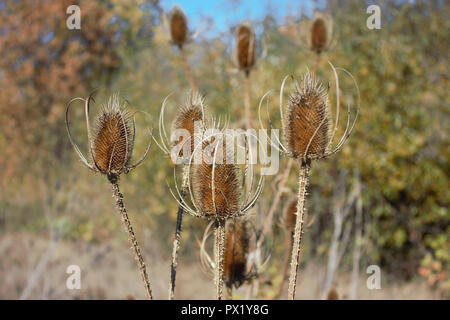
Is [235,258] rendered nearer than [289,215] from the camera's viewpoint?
Yes

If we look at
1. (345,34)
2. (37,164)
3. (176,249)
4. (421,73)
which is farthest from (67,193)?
(176,249)

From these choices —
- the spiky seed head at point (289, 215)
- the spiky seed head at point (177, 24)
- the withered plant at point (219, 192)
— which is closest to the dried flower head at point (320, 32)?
the spiky seed head at point (177, 24)

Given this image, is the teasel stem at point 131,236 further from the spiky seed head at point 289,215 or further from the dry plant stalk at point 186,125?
the spiky seed head at point 289,215

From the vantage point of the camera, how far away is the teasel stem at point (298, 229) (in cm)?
139

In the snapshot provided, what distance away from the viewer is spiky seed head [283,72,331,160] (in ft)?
4.79

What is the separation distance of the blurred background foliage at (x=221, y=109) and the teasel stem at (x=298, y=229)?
8.57 ft

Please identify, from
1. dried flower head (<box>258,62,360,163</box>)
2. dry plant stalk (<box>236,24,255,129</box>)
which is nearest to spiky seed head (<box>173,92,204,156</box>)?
dried flower head (<box>258,62,360,163</box>)

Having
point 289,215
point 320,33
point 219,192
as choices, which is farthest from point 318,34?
point 219,192

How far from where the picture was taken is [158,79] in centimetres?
766

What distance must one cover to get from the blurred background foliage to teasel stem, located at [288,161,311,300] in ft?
8.57

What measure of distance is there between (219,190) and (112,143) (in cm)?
41

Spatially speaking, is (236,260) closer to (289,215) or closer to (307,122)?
(289,215)

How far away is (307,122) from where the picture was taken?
1.46 m

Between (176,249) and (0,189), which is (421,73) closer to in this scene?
(176,249)
